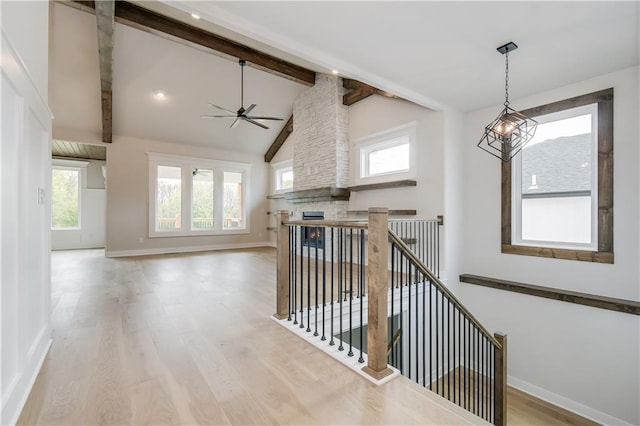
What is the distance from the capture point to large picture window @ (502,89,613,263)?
3410 millimetres

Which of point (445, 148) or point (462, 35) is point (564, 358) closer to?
point (445, 148)

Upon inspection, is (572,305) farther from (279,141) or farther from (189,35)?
(279,141)

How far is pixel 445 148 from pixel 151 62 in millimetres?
5498

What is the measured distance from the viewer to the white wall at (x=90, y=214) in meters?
8.68

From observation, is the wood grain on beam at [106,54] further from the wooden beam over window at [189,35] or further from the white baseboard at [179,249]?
the white baseboard at [179,249]

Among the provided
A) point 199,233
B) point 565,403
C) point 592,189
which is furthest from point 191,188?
point 565,403

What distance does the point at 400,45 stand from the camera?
2844 millimetres

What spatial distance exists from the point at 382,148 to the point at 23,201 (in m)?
5.01

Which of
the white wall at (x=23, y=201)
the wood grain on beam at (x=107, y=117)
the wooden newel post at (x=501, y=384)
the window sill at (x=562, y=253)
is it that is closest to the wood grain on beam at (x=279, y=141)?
the wood grain on beam at (x=107, y=117)

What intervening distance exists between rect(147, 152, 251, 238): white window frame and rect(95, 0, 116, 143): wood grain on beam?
1195mm

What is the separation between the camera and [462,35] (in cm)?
265

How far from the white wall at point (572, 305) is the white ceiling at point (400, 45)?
69cm

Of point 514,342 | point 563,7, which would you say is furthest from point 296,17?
point 514,342

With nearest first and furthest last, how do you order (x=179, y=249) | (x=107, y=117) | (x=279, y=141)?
(x=107, y=117), (x=179, y=249), (x=279, y=141)
